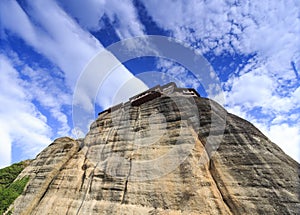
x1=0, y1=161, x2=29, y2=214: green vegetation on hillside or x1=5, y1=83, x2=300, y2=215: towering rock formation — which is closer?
x1=5, y1=83, x2=300, y2=215: towering rock formation

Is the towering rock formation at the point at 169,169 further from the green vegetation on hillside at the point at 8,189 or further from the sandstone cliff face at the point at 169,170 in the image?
the green vegetation on hillside at the point at 8,189

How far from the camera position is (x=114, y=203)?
14.3 meters

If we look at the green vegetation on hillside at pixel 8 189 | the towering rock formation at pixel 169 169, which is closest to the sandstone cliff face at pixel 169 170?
the towering rock formation at pixel 169 169

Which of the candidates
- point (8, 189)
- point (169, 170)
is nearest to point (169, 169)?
point (169, 170)

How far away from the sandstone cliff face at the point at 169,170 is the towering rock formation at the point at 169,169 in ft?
0.17

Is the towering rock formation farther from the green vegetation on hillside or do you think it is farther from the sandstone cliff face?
the green vegetation on hillside

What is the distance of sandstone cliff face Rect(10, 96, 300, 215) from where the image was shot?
39.4ft

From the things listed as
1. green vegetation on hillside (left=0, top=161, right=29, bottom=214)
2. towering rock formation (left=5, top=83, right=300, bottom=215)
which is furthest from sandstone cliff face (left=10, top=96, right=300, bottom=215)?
green vegetation on hillside (left=0, top=161, right=29, bottom=214)

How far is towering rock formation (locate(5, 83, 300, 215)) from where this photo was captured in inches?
473

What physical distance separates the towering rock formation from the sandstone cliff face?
0.05 m

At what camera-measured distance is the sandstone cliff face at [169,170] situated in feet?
39.4

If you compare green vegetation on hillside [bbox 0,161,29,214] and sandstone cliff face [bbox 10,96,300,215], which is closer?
sandstone cliff face [bbox 10,96,300,215]

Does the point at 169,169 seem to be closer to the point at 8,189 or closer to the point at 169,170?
the point at 169,170

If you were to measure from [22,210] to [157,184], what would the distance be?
12.2 meters
